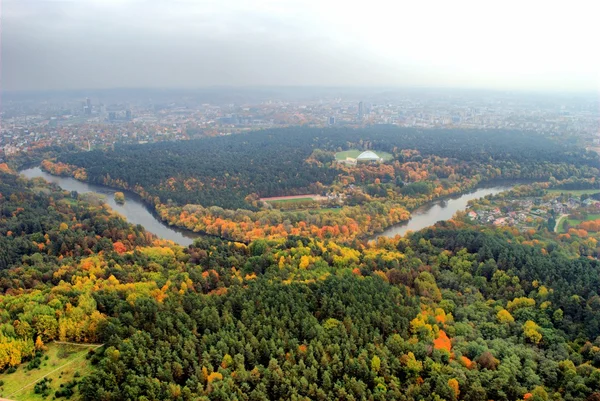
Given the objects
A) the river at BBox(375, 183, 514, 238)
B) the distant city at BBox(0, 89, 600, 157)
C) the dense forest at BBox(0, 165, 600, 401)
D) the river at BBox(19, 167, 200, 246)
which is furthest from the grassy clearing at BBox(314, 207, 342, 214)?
the distant city at BBox(0, 89, 600, 157)

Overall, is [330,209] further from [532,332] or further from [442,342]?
[442,342]

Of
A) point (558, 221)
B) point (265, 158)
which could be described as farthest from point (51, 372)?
point (265, 158)

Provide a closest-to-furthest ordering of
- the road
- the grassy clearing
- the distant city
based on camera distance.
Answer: the road → the grassy clearing → the distant city

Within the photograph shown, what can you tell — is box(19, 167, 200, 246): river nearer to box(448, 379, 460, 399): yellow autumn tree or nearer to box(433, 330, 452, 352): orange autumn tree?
box(433, 330, 452, 352): orange autumn tree

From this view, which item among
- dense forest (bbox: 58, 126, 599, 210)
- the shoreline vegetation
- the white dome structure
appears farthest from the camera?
the white dome structure

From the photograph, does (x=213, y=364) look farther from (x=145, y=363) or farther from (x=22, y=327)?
(x=22, y=327)
